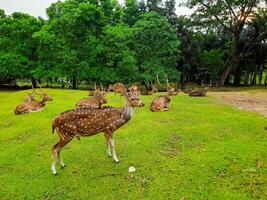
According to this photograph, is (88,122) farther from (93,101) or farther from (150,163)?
(93,101)

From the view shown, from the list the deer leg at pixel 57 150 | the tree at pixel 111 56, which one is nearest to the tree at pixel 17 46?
the tree at pixel 111 56

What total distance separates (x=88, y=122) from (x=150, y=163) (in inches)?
82.9

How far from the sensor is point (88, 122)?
27.8ft

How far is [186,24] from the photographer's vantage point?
40.8 m

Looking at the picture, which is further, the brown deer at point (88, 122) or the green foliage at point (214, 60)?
the green foliage at point (214, 60)

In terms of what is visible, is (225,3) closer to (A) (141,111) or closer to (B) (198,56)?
(B) (198,56)

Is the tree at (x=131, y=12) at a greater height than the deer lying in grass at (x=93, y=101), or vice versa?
the tree at (x=131, y=12)

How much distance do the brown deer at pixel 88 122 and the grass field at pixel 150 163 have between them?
707 millimetres

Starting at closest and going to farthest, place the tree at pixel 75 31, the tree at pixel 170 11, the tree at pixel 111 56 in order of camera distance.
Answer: the tree at pixel 111 56
the tree at pixel 75 31
the tree at pixel 170 11

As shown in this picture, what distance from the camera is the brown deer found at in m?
8.34

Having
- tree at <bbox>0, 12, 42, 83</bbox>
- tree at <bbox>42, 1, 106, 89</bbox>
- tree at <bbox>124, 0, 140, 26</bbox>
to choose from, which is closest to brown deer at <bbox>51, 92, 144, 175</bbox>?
tree at <bbox>42, 1, 106, 89</bbox>

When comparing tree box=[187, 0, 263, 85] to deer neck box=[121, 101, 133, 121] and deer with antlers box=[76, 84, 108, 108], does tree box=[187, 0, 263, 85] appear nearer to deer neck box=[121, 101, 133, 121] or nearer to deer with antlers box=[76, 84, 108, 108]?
deer with antlers box=[76, 84, 108, 108]

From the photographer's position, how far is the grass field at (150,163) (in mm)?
7720

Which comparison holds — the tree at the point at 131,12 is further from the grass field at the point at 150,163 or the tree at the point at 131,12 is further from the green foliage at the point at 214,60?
the grass field at the point at 150,163
